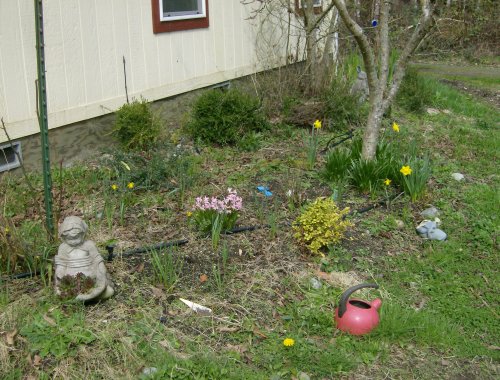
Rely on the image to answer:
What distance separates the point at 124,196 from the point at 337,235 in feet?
6.23

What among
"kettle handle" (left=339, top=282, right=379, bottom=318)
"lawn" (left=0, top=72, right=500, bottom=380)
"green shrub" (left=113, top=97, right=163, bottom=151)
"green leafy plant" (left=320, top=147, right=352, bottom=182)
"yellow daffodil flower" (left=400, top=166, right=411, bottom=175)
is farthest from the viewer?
"green shrub" (left=113, top=97, right=163, bottom=151)

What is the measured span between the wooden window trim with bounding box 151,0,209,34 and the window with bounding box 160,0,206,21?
0.05 metres

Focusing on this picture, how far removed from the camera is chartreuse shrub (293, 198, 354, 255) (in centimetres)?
379

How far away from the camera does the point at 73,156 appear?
5.55m

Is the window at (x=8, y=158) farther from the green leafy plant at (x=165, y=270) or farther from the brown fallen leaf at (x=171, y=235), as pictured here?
the green leafy plant at (x=165, y=270)

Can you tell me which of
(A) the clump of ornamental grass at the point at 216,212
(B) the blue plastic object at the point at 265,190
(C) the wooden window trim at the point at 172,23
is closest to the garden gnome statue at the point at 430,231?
(B) the blue plastic object at the point at 265,190

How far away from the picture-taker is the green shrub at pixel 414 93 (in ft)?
26.5

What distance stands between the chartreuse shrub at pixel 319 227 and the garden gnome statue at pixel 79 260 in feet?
5.01

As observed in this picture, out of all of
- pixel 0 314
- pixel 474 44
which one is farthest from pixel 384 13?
pixel 474 44

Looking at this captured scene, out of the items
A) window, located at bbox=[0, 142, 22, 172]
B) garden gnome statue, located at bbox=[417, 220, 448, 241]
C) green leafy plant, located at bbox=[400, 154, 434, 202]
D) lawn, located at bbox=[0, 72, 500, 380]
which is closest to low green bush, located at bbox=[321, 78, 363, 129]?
lawn, located at bbox=[0, 72, 500, 380]

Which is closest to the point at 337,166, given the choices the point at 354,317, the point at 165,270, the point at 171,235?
the point at 171,235

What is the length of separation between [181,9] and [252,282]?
460cm

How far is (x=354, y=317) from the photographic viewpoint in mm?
2992

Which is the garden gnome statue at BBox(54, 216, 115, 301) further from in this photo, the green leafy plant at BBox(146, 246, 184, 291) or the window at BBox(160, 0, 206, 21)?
the window at BBox(160, 0, 206, 21)
